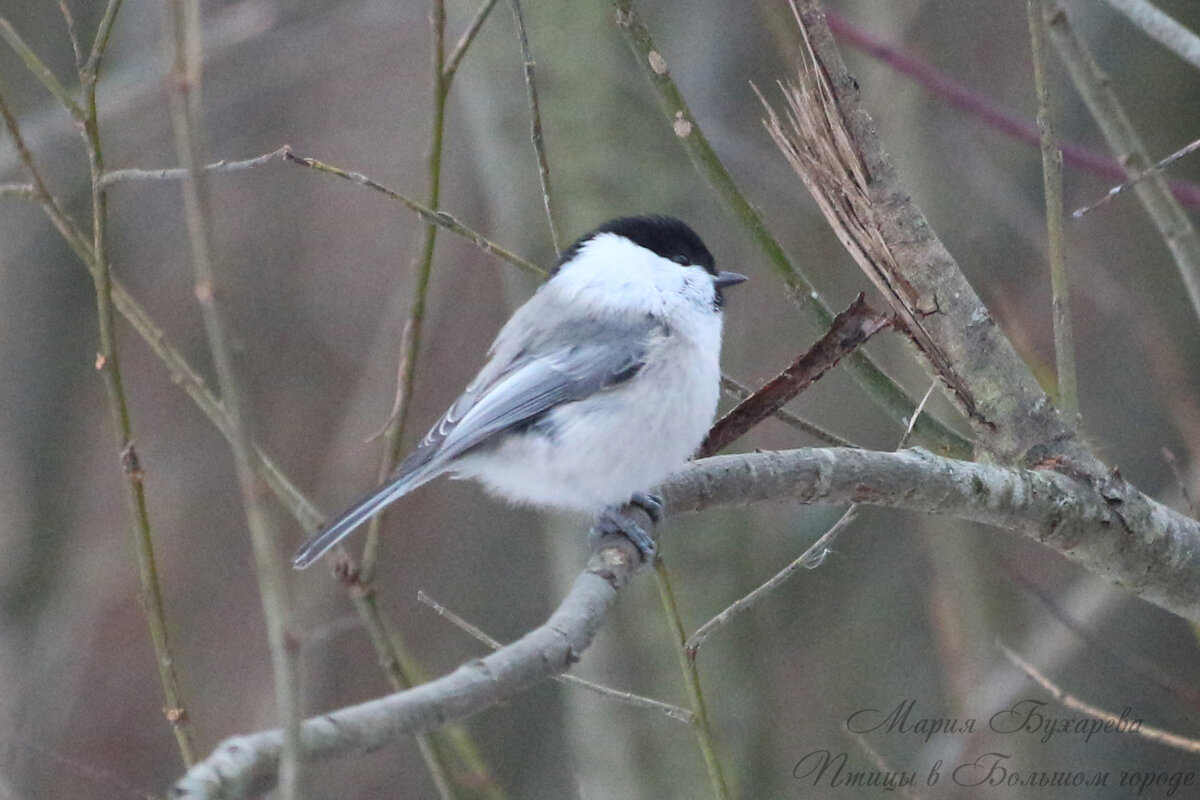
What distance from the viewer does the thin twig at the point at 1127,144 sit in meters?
1.95

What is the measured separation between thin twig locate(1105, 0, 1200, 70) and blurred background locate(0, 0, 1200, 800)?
603 millimetres

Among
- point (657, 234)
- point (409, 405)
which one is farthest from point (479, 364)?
point (409, 405)

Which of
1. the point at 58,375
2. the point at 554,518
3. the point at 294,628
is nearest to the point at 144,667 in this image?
the point at 58,375

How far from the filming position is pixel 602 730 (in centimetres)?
292

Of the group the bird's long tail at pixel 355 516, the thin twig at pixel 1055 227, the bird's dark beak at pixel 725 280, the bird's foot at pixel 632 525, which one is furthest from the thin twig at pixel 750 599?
the bird's dark beak at pixel 725 280

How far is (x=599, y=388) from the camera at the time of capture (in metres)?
2.17

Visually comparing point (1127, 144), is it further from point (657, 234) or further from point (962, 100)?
point (657, 234)

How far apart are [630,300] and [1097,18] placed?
2238 millimetres

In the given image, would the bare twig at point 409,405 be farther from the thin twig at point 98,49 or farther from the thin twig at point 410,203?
the thin twig at point 98,49

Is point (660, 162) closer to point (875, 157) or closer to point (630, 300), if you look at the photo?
point (630, 300)

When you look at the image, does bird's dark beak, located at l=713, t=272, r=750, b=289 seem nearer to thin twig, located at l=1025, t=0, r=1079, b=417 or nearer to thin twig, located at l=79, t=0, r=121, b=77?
thin twig, located at l=1025, t=0, r=1079, b=417

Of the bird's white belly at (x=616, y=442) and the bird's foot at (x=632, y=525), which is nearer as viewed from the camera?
the bird's foot at (x=632, y=525)

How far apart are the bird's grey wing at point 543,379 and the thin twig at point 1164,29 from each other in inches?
39.1

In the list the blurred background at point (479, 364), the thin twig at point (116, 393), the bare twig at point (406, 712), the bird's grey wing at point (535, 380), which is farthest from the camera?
the blurred background at point (479, 364)
